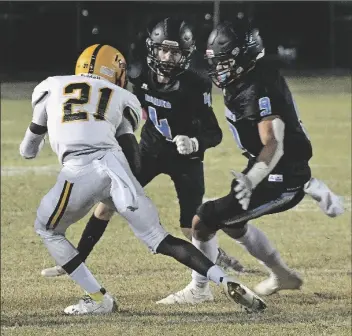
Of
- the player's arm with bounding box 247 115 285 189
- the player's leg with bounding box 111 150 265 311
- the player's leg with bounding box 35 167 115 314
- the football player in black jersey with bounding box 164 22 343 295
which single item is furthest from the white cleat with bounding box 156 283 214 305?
the player's arm with bounding box 247 115 285 189

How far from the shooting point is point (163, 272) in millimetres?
7375

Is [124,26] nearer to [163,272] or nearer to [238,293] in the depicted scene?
[163,272]

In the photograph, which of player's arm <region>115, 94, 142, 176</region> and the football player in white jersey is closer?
the football player in white jersey

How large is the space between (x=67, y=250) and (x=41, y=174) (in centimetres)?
602

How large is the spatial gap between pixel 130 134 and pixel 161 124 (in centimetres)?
94

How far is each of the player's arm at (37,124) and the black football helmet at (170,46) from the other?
2.87 ft

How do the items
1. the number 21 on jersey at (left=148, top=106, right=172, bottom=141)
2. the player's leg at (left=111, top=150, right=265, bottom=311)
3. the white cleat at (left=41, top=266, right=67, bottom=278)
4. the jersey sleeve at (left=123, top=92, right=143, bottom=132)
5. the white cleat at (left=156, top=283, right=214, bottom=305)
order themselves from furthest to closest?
the white cleat at (left=41, top=266, right=67, bottom=278), the number 21 on jersey at (left=148, top=106, right=172, bottom=141), the white cleat at (left=156, top=283, right=214, bottom=305), the jersey sleeve at (left=123, top=92, right=143, bottom=132), the player's leg at (left=111, top=150, right=265, bottom=311)

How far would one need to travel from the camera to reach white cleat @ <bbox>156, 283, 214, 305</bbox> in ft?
20.7

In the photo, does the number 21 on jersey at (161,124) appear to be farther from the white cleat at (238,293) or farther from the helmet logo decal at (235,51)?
the white cleat at (238,293)

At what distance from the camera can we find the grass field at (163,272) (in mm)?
5652

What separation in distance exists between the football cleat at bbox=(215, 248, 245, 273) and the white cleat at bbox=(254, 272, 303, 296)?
1.88 ft

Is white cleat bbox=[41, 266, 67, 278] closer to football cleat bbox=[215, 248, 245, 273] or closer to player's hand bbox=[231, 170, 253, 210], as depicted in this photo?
football cleat bbox=[215, 248, 245, 273]

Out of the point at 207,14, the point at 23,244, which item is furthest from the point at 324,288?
the point at 207,14

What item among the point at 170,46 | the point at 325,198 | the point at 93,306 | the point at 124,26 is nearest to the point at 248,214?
the point at 325,198
